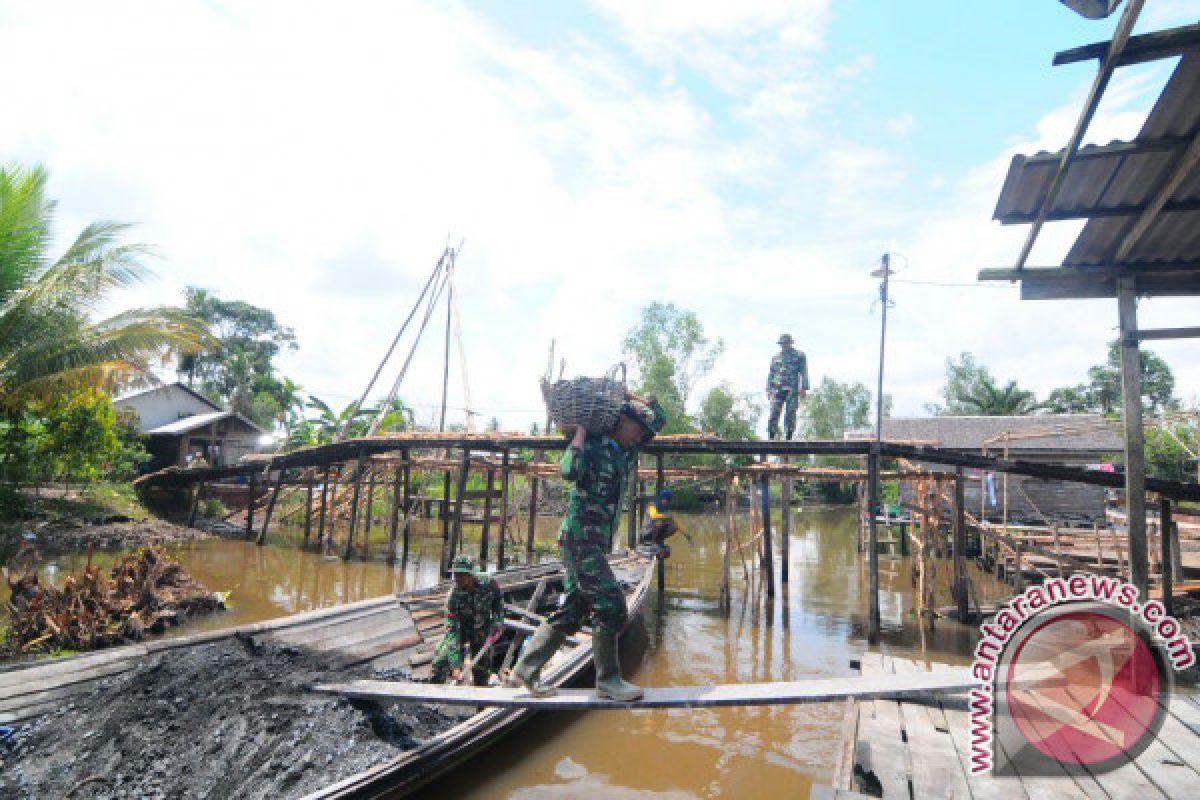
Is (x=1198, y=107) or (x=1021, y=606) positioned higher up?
(x=1198, y=107)

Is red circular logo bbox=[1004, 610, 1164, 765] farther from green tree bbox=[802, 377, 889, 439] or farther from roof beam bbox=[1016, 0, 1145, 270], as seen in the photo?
green tree bbox=[802, 377, 889, 439]

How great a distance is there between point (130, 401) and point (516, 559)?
1754cm

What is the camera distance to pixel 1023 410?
33.9 meters

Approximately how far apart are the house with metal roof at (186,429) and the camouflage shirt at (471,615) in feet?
68.0

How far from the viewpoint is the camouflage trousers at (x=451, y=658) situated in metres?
5.78

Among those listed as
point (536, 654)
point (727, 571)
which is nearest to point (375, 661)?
point (536, 654)

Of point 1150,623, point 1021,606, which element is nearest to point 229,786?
point 1021,606

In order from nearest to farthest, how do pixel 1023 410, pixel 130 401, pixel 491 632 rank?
pixel 491 632
pixel 130 401
pixel 1023 410

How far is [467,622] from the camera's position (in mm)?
5934

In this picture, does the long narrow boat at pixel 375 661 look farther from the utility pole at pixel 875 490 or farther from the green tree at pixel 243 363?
the green tree at pixel 243 363

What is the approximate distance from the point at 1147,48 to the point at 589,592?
14.5 ft

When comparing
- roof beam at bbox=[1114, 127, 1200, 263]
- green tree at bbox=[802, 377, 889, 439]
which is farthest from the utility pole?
green tree at bbox=[802, 377, 889, 439]

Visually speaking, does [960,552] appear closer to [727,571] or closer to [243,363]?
[727,571]

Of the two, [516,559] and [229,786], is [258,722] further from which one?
[516,559]
